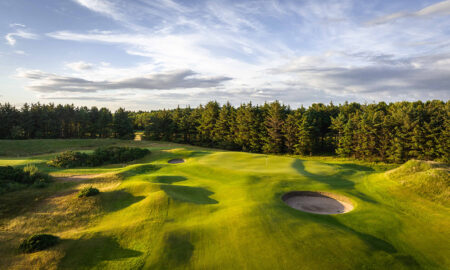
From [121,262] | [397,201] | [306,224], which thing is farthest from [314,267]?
[397,201]

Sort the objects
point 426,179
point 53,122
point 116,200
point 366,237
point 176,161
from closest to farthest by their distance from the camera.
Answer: point 366,237 → point 116,200 → point 426,179 → point 176,161 → point 53,122

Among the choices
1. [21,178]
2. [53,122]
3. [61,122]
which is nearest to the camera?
[21,178]

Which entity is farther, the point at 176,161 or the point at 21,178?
the point at 176,161

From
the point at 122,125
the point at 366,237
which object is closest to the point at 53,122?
the point at 122,125

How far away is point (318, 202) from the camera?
17.6 m

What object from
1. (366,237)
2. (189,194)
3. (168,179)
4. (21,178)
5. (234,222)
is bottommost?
(366,237)

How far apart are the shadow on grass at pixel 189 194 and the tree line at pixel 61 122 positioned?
68.9 meters

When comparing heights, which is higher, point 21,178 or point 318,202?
point 21,178

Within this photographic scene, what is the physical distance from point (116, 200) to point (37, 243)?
6.21 meters

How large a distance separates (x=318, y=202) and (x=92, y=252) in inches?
613

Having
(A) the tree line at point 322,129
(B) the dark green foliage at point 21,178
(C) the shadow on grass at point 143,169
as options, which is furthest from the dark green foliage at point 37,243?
(A) the tree line at point 322,129

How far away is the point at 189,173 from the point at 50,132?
227 ft

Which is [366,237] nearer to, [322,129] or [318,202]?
[318,202]

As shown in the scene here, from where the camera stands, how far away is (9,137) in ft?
208
